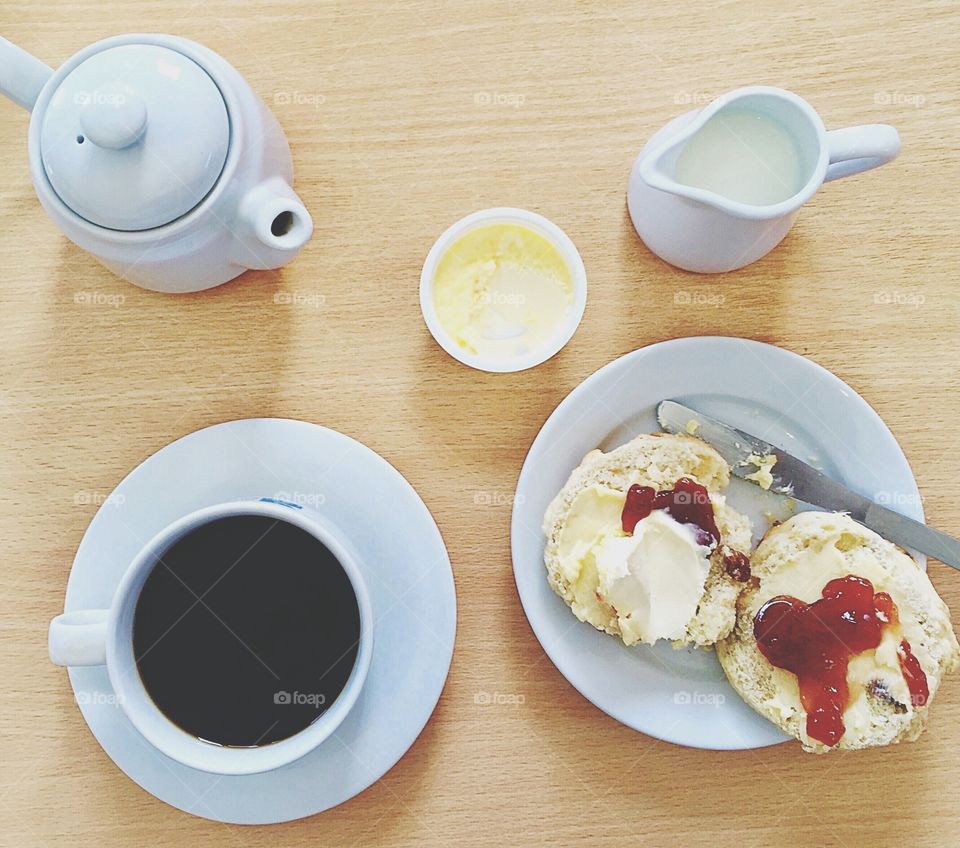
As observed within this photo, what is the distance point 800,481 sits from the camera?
3.47 ft

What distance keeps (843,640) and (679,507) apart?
0.77ft

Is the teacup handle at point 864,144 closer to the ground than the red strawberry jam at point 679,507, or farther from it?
farther from it

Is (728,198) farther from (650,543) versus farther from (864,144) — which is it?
(650,543)

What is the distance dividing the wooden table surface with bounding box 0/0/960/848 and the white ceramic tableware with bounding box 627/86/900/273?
0.30 feet

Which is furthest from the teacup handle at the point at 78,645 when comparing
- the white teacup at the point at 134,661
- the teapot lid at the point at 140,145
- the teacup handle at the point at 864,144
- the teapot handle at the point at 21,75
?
the teacup handle at the point at 864,144

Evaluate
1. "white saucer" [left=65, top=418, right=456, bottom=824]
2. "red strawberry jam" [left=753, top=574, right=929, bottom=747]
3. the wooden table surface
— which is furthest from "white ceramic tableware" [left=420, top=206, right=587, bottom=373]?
"red strawberry jam" [left=753, top=574, right=929, bottom=747]

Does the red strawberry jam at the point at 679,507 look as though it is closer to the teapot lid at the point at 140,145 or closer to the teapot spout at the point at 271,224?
the teapot spout at the point at 271,224

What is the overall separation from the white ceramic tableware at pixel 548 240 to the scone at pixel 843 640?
36 centimetres

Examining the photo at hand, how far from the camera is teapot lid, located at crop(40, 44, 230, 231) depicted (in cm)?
84

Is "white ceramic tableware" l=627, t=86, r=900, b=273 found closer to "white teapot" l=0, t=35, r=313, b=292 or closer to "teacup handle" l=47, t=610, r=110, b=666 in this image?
"white teapot" l=0, t=35, r=313, b=292

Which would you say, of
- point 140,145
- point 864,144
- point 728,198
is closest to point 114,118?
point 140,145

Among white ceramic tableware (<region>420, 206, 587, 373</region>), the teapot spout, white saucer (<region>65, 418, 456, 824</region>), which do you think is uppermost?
the teapot spout

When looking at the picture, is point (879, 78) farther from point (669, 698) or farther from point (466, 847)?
point (466, 847)

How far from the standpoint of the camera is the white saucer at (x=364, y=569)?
3.35ft
